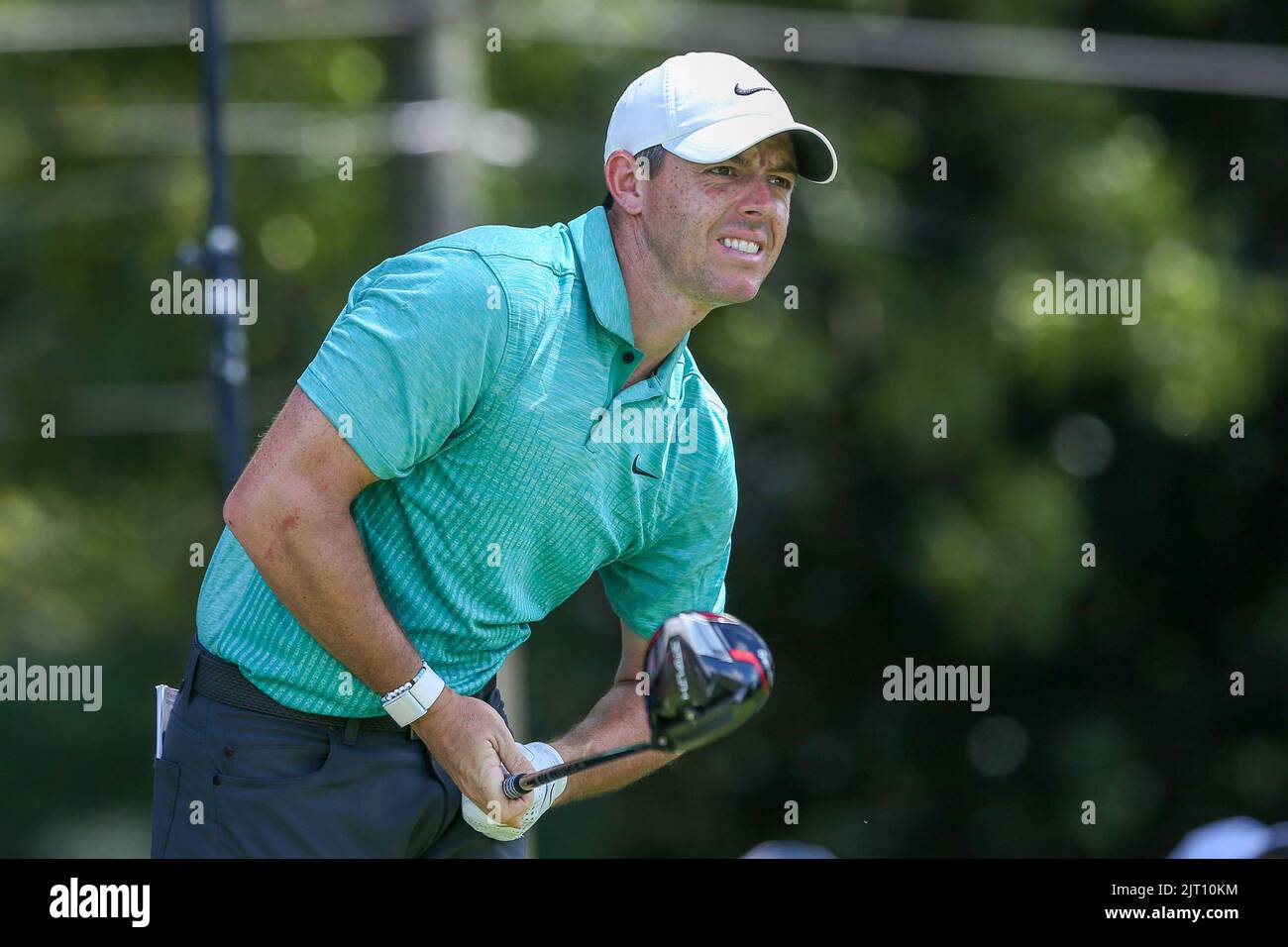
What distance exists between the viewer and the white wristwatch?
3.50 metres

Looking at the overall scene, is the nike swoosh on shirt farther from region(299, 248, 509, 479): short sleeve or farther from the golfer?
region(299, 248, 509, 479): short sleeve

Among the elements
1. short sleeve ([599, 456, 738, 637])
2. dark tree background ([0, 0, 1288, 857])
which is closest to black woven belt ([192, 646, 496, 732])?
short sleeve ([599, 456, 738, 637])

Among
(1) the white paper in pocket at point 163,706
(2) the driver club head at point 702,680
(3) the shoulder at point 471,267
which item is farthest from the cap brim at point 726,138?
(1) the white paper in pocket at point 163,706

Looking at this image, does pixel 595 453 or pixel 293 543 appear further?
pixel 595 453

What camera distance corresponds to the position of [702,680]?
3.37 m

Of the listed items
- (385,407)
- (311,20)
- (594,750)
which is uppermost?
(311,20)

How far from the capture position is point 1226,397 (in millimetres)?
11516

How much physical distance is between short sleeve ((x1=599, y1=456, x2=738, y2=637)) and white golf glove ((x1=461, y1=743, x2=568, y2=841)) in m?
0.41

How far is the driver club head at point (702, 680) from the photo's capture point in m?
3.37
